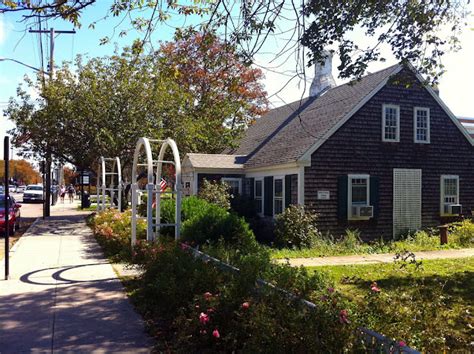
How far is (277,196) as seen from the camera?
18359 millimetres

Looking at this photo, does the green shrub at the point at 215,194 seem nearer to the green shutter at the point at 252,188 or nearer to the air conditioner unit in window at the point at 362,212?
the green shutter at the point at 252,188

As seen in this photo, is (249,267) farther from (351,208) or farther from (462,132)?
(462,132)

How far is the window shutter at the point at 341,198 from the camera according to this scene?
17.0 metres

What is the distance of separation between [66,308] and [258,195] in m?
13.6

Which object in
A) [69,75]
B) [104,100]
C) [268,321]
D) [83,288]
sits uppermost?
[69,75]

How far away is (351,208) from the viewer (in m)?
17.2

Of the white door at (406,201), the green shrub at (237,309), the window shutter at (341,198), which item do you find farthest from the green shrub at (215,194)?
the green shrub at (237,309)

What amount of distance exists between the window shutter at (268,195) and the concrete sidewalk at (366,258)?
6077 mm

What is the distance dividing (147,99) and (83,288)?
13.9m

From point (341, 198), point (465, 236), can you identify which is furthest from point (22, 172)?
point (465, 236)

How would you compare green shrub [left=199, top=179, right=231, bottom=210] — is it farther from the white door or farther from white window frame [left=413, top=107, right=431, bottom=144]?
white window frame [left=413, top=107, right=431, bottom=144]

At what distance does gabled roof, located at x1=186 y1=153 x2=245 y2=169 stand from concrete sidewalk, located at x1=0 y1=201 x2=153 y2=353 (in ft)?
27.2

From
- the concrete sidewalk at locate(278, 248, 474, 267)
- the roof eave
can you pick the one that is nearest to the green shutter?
the roof eave

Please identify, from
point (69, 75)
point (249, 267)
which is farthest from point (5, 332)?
point (69, 75)
